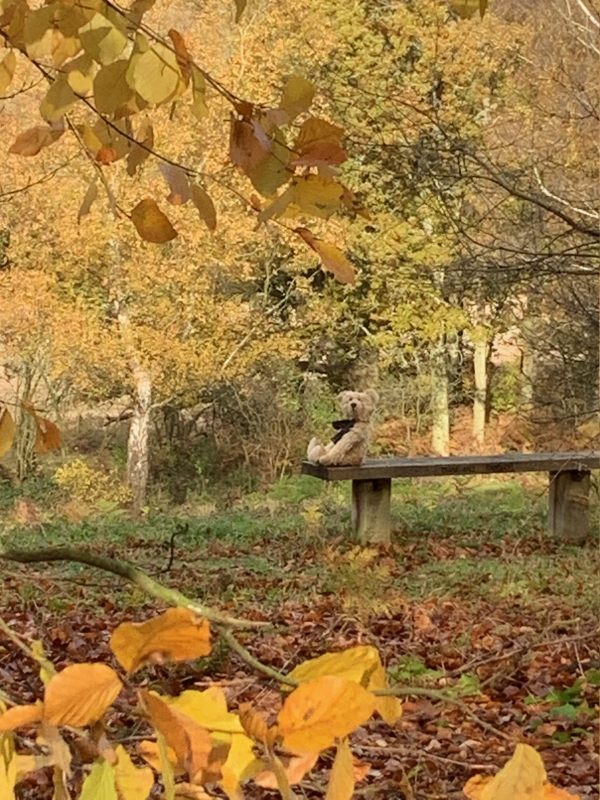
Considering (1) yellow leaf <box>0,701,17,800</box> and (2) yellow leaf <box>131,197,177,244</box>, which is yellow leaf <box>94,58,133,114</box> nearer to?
(2) yellow leaf <box>131,197,177,244</box>

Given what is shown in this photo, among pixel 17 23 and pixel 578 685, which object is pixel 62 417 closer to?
pixel 578 685

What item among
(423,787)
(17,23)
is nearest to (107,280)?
(423,787)

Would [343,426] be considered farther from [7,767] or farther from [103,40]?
[7,767]

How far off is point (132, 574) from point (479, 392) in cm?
1011

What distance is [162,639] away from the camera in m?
0.33

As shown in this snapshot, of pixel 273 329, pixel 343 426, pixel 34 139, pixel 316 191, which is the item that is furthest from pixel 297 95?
pixel 273 329

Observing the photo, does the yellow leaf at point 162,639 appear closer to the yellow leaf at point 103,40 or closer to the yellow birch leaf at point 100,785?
the yellow birch leaf at point 100,785

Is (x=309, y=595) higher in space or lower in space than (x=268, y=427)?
lower

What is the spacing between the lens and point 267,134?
617 millimetres

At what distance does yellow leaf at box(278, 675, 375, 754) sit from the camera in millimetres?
317

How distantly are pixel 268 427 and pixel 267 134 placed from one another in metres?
8.92

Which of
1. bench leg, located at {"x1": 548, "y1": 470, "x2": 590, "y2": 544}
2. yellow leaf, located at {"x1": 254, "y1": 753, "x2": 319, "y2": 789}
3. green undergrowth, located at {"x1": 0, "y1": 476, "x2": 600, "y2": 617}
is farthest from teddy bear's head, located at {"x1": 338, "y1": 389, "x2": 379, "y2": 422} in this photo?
yellow leaf, located at {"x1": 254, "y1": 753, "x2": 319, "y2": 789}

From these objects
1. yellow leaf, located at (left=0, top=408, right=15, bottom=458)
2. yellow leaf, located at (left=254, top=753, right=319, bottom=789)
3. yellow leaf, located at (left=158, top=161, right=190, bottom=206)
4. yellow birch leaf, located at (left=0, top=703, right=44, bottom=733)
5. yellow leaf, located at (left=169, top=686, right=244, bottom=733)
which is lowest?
yellow leaf, located at (left=254, top=753, right=319, bottom=789)

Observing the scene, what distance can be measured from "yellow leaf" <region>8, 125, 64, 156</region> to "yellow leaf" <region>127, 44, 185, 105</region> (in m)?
0.17
